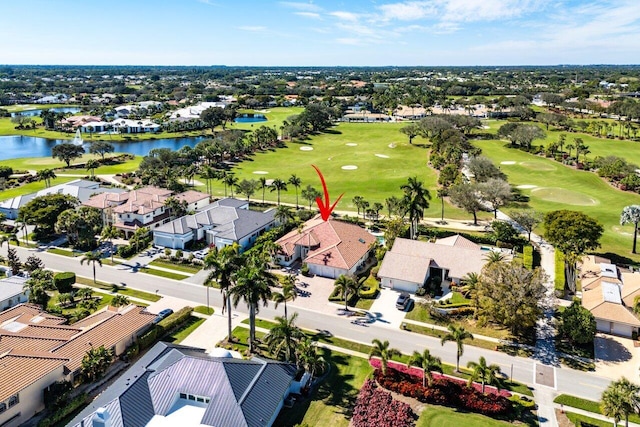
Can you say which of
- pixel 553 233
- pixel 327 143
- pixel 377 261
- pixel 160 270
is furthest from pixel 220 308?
pixel 327 143

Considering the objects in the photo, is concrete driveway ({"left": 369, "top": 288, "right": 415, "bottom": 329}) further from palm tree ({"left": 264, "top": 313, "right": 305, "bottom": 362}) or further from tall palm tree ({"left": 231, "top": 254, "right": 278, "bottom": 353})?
tall palm tree ({"left": 231, "top": 254, "right": 278, "bottom": 353})

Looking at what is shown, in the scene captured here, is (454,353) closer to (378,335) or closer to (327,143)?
(378,335)

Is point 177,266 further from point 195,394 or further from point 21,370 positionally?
point 195,394

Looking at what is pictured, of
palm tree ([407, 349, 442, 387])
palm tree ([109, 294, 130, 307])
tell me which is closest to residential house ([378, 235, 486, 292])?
palm tree ([407, 349, 442, 387])

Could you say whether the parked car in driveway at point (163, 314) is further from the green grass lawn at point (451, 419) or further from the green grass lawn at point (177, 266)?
the green grass lawn at point (451, 419)

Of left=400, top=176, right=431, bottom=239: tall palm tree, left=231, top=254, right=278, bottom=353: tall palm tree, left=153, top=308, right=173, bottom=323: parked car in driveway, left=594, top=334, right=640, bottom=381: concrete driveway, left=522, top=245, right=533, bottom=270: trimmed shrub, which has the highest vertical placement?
left=400, top=176, right=431, bottom=239: tall palm tree

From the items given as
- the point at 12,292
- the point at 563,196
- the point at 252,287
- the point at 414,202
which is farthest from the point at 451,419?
the point at 563,196

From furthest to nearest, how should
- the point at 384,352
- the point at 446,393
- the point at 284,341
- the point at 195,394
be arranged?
the point at 284,341 → the point at 384,352 → the point at 446,393 → the point at 195,394
